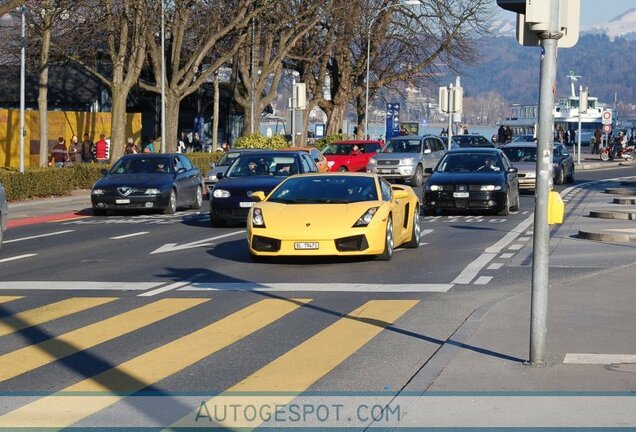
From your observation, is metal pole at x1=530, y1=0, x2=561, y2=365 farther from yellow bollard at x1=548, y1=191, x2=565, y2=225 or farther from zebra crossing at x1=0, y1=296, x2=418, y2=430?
zebra crossing at x1=0, y1=296, x2=418, y2=430

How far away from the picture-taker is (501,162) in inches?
1143

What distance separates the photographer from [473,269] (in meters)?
16.9

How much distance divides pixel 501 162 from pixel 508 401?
68.8 ft

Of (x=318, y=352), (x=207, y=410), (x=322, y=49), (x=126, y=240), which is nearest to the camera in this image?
(x=207, y=410)

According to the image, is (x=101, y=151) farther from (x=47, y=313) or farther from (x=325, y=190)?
(x=47, y=313)

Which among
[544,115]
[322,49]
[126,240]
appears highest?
[322,49]

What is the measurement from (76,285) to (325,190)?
4867mm

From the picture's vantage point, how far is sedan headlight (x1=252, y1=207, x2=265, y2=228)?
1769 centimetres

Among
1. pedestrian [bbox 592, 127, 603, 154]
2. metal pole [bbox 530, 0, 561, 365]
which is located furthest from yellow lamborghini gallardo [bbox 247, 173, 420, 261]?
pedestrian [bbox 592, 127, 603, 154]

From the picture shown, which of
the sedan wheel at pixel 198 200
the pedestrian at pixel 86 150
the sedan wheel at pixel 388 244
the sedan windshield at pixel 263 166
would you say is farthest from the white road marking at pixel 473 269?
the pedestrian at pixel 86 150

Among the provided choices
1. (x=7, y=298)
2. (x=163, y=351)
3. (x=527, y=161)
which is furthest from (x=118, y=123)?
(x=163, y=351)

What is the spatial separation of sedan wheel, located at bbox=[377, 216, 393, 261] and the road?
0.55 feet

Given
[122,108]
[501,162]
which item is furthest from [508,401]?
[122,108]

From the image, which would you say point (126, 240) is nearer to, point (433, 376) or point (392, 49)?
point (433, 376)
